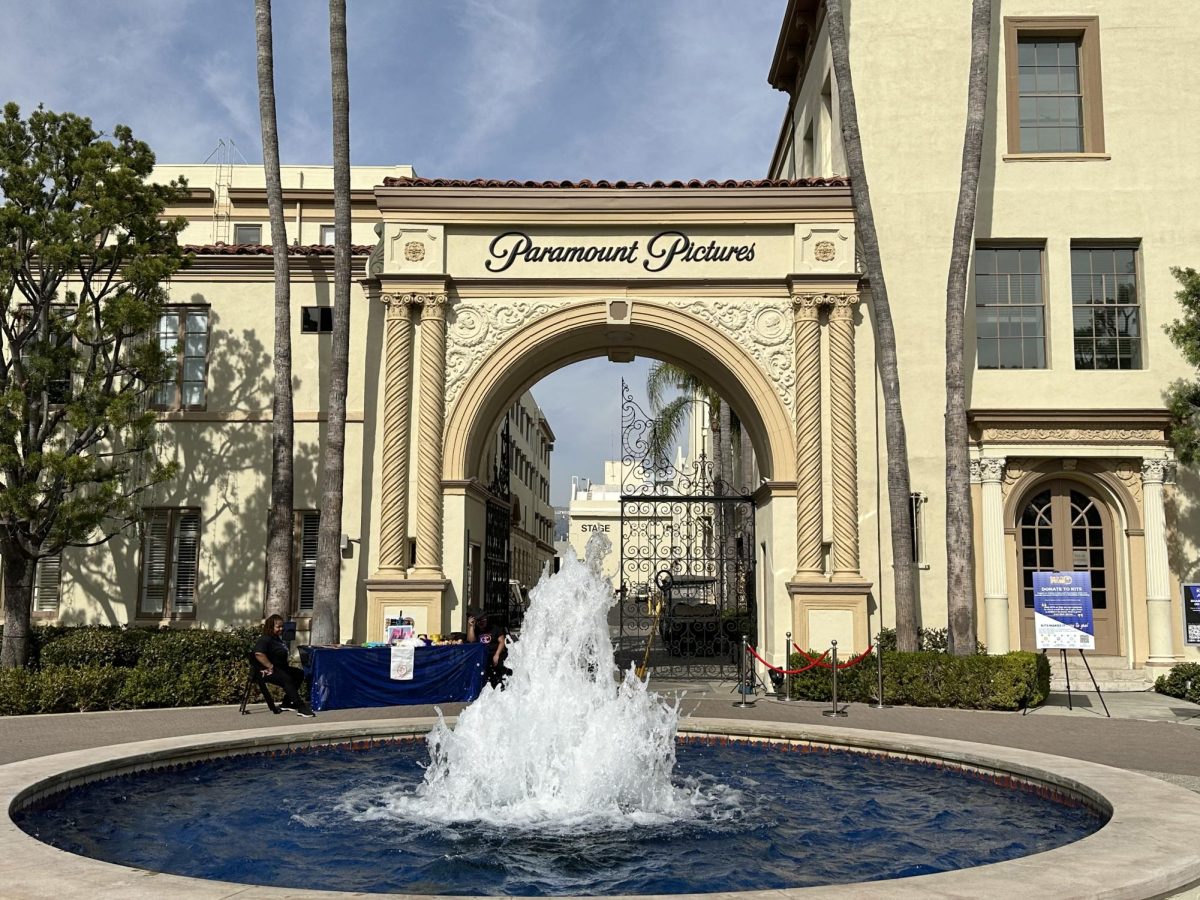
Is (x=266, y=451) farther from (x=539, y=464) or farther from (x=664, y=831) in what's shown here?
(x=539, y=464)

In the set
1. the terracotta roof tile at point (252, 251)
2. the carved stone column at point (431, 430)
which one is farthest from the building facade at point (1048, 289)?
the terracotta roof tile at point (252, 251)

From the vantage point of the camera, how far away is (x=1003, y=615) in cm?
1805

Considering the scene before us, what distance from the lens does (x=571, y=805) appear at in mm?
9008

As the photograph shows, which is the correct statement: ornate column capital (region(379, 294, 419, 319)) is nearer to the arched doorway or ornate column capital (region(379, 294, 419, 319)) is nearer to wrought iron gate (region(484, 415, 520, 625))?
wrought iron gate (region(484, 415, 520, 625))

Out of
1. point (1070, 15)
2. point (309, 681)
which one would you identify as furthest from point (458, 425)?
point (1070, 15)

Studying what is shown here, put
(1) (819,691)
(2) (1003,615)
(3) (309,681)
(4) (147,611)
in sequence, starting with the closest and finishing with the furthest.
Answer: (3) (309,681), (1) (819,691), (2) (1003,615), (4) (147,611)

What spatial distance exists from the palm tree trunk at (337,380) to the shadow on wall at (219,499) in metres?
1.79

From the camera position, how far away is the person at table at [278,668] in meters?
14.2

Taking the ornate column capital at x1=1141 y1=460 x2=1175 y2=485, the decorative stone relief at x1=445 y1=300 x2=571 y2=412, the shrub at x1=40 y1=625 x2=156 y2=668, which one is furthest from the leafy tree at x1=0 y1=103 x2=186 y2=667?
the ornate column capital at x1=1141 y1=460 x2=1175 y2=485

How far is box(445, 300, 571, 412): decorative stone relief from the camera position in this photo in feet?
61.9

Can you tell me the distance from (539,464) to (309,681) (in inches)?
2065

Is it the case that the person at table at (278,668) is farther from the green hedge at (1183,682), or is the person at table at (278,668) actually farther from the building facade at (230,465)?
the green hedge at (1183,682)

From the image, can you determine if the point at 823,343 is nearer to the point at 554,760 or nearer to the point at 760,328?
the point at 760,328

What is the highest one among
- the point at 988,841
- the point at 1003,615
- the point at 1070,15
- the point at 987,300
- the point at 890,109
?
the point at 1070,15
